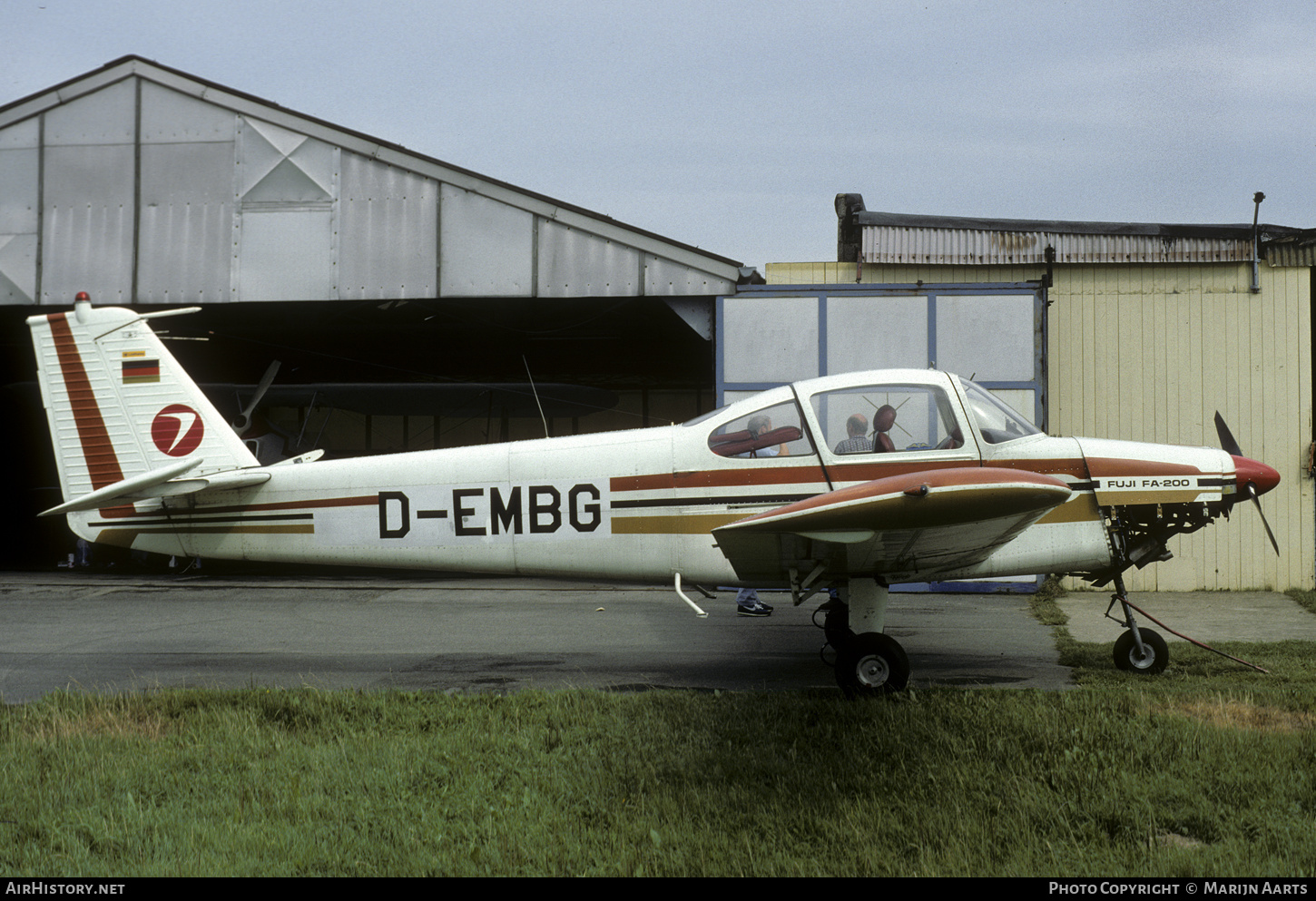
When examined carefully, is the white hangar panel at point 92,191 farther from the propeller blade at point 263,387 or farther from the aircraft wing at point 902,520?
the aircraft wing at point 902,520

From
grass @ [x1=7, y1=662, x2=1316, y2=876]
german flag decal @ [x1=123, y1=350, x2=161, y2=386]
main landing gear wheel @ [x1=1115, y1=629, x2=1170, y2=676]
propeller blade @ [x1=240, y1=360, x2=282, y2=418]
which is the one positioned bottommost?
grass @ [x1=7, y1=662, x2=1316, y2=876]

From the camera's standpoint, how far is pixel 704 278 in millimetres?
11555

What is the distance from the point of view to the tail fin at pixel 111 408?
660 cm

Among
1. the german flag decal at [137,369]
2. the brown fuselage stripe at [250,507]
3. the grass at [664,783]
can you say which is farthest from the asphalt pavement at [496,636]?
the german flag decal at [137,369]

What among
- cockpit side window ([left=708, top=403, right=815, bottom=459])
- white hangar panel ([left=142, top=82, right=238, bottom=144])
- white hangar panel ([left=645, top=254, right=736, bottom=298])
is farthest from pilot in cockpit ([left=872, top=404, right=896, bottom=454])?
white hangar panel ([left=142, top=82, right=238, bottom=144])

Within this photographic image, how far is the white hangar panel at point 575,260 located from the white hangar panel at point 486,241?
7.6 inches

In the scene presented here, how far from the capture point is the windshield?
5930 mm

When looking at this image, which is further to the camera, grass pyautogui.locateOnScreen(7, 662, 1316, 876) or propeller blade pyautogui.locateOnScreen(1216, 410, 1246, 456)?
propeller blade pyautogui.locateOnScreen(1216, 410, 1246, 456)

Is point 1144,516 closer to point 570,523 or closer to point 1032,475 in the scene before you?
point 1032,475

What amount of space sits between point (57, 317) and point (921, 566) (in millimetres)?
6221

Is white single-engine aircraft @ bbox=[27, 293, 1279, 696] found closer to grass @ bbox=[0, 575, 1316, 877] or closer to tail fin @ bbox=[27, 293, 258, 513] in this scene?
tail fin @ bbox=[27, 293, 258, 513]

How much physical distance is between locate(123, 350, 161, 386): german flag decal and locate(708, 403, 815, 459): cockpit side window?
4.04 meters
